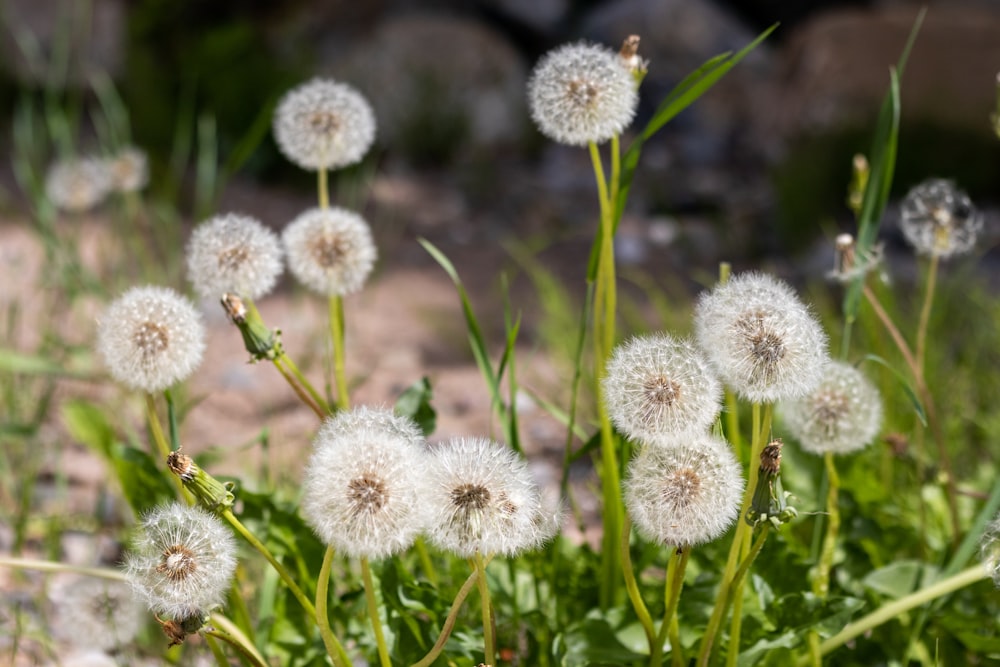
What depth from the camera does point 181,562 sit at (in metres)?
0.81

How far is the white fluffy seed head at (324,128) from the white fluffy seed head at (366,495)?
1.48ft

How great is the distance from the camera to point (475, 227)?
4.33 metres

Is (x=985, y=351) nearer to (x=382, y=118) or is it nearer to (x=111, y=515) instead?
(x=111, y=515)

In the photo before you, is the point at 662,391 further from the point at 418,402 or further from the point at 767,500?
the point at 418,402

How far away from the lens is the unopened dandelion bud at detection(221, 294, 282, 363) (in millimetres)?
922

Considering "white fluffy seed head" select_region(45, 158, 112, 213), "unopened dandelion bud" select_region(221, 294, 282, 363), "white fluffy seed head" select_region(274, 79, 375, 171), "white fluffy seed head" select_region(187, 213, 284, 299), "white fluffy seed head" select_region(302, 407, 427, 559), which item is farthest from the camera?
"white fluffy seed head" select_region(45, 158, 112, 213)

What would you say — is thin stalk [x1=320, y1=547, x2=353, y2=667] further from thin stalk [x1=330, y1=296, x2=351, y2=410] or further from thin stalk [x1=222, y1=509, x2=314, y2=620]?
thin stalk [x1=330, y1=296, x2=351, y2=410]

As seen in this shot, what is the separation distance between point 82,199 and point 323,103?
1.48 meters

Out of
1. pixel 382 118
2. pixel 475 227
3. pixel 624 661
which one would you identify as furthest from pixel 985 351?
pixel 382 118

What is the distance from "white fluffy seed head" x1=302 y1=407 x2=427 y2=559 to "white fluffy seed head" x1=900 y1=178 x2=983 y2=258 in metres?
0.72

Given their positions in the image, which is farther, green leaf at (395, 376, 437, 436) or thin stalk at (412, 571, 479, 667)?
green leaf at (395, 376, 437, 436)

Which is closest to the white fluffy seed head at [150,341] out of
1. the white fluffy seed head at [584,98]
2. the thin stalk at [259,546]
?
the thin stalk at [259,546]

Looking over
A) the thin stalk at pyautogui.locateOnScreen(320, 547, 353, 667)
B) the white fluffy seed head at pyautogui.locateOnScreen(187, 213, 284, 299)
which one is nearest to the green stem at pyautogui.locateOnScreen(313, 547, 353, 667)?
the thin stalk at pyautogui.locateOnScreen(320, 547, 353, 667)

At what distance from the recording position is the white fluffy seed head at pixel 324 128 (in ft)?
3.79
